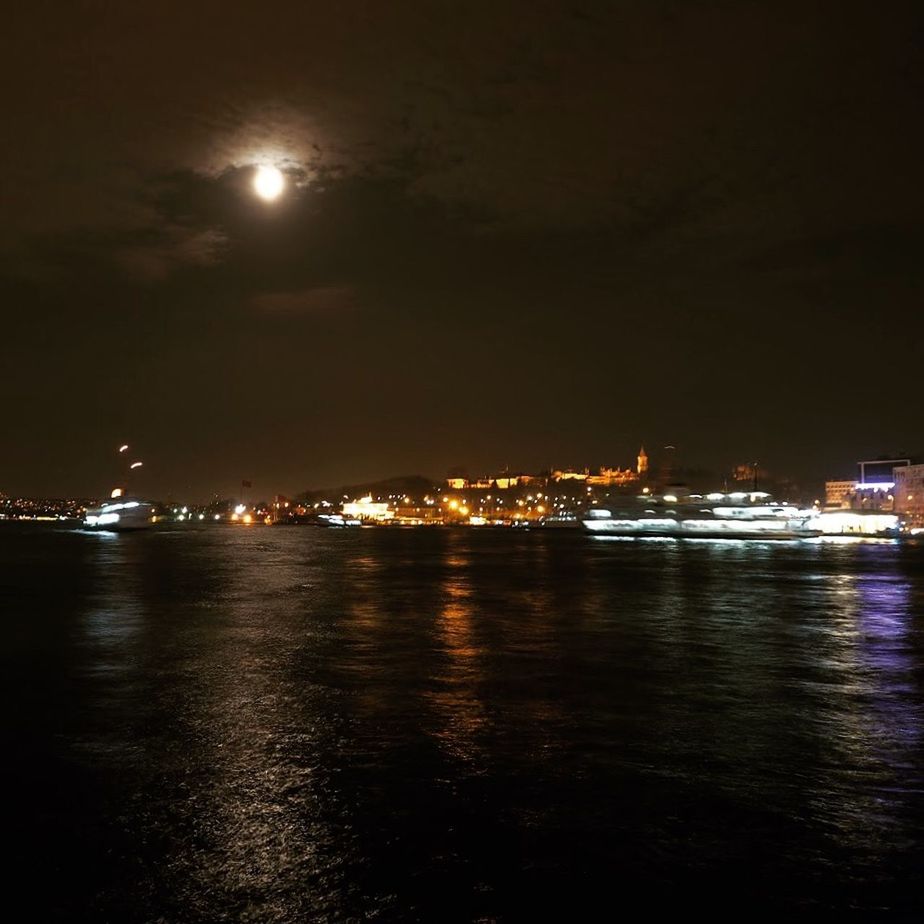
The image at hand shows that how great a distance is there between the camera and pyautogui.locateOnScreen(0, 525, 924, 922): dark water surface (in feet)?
15.5

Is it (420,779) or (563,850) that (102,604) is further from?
(563,850)

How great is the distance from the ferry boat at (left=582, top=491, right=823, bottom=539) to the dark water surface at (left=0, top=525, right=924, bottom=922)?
274 feet

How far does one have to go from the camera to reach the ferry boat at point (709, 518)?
96.1 m

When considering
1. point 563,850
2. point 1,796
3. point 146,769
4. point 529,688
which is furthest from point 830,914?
point 529,688

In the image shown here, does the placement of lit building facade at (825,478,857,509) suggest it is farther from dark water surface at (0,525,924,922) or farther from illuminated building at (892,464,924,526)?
dark water surface at (0,525,924,922)

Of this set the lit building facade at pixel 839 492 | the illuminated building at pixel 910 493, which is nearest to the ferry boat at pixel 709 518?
the illuminated building at pixel 910 493

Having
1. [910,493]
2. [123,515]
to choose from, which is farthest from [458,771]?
[910,493]

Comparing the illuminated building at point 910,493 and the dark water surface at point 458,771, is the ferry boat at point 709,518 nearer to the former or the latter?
the illuminated building at point 910,493

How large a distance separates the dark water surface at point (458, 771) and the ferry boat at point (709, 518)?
83398mm

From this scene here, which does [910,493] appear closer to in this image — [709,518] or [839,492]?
[839,492]

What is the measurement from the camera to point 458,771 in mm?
6875

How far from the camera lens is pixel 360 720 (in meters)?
8.66

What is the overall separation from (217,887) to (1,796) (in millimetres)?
2518

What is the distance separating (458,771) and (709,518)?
102315mm
